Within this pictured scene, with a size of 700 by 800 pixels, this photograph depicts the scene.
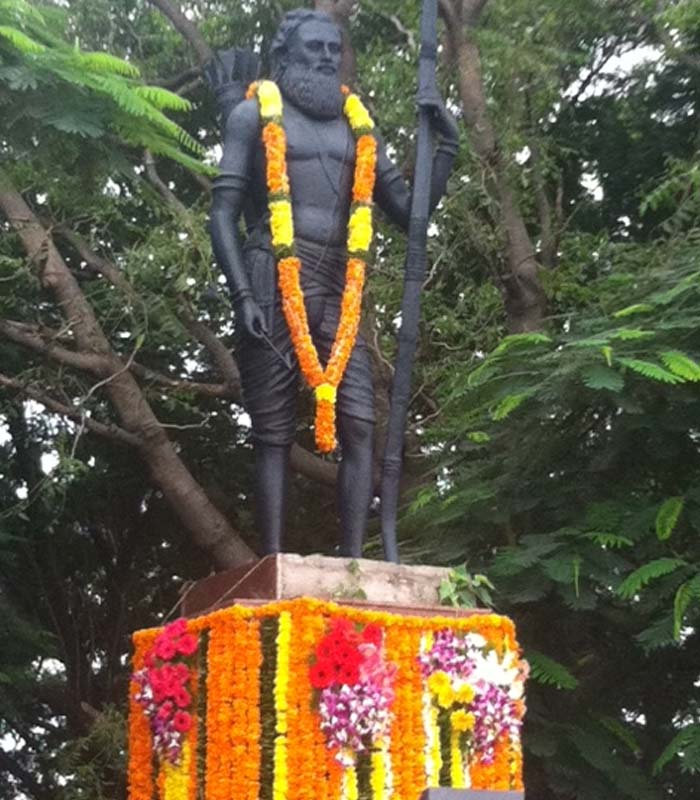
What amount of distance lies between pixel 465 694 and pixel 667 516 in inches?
79.7

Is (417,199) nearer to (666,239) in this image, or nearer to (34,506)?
(666,239)

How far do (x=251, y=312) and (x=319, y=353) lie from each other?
1.19 ft

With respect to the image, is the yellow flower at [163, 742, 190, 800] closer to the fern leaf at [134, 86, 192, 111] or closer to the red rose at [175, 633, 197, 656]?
the red rose at [175, 633, 197, 656]

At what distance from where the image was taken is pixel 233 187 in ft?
20.3

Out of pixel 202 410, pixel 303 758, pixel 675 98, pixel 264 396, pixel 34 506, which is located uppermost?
pixel 675 98

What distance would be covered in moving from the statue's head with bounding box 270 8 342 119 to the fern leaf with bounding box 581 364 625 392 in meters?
1.90

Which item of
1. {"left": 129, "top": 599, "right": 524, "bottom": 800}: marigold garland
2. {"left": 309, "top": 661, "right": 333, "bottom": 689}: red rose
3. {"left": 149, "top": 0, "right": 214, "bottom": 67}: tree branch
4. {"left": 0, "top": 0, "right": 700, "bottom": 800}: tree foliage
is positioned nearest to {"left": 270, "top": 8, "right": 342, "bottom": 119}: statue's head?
{"left": 0, "top": 0, "right": 700, "bottom": 800}: tree foliage

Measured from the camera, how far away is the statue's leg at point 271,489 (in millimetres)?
5965

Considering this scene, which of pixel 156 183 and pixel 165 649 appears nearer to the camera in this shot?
pixel 165 649

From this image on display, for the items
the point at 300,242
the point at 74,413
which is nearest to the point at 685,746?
the point at 300,242

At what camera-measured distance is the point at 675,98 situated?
11945 millimetres

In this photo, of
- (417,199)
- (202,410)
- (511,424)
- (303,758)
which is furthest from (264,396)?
(202,410)

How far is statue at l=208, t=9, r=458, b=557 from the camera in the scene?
6043 mm

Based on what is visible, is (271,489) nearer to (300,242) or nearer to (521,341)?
(300,242)
